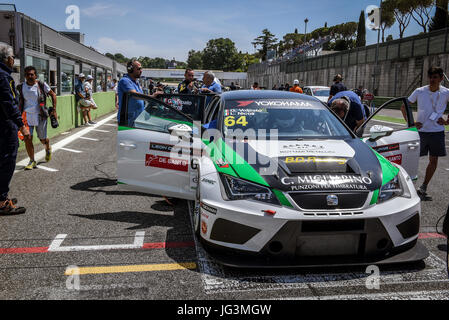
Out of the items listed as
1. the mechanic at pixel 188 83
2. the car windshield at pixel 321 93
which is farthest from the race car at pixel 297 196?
the car windshield at pixel 321 93

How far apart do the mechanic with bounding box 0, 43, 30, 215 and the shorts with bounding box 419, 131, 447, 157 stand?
5780 millimetres

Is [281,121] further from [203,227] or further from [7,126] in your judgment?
[7,126]

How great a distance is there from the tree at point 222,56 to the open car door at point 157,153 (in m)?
173

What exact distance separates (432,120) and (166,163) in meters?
4.22

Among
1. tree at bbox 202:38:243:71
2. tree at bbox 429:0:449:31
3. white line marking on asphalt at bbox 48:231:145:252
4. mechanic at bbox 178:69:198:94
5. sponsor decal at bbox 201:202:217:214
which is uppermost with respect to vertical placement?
tree at bbox 202:38:243:71

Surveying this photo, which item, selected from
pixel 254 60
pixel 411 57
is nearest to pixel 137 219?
pixel 411 57

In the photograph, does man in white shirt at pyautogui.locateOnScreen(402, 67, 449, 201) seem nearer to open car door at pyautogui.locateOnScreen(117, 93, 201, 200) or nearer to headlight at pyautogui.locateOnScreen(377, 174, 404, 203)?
headlight at pyautogui.locateOnScreen(377, 174, 404, 203)

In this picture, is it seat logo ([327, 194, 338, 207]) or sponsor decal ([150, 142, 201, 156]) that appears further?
sponsor decal ([150, 142, 201, 156])

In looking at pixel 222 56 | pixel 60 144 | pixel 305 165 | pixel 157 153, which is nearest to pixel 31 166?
pixel 60 144

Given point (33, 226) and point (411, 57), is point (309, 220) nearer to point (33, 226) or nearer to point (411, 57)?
point (33, 226)

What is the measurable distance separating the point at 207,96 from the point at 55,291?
366 centimetres

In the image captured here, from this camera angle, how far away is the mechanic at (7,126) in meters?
4.82

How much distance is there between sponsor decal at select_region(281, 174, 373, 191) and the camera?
320cm

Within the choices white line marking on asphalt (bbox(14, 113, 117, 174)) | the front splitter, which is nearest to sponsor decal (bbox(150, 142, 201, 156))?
the front splitter
